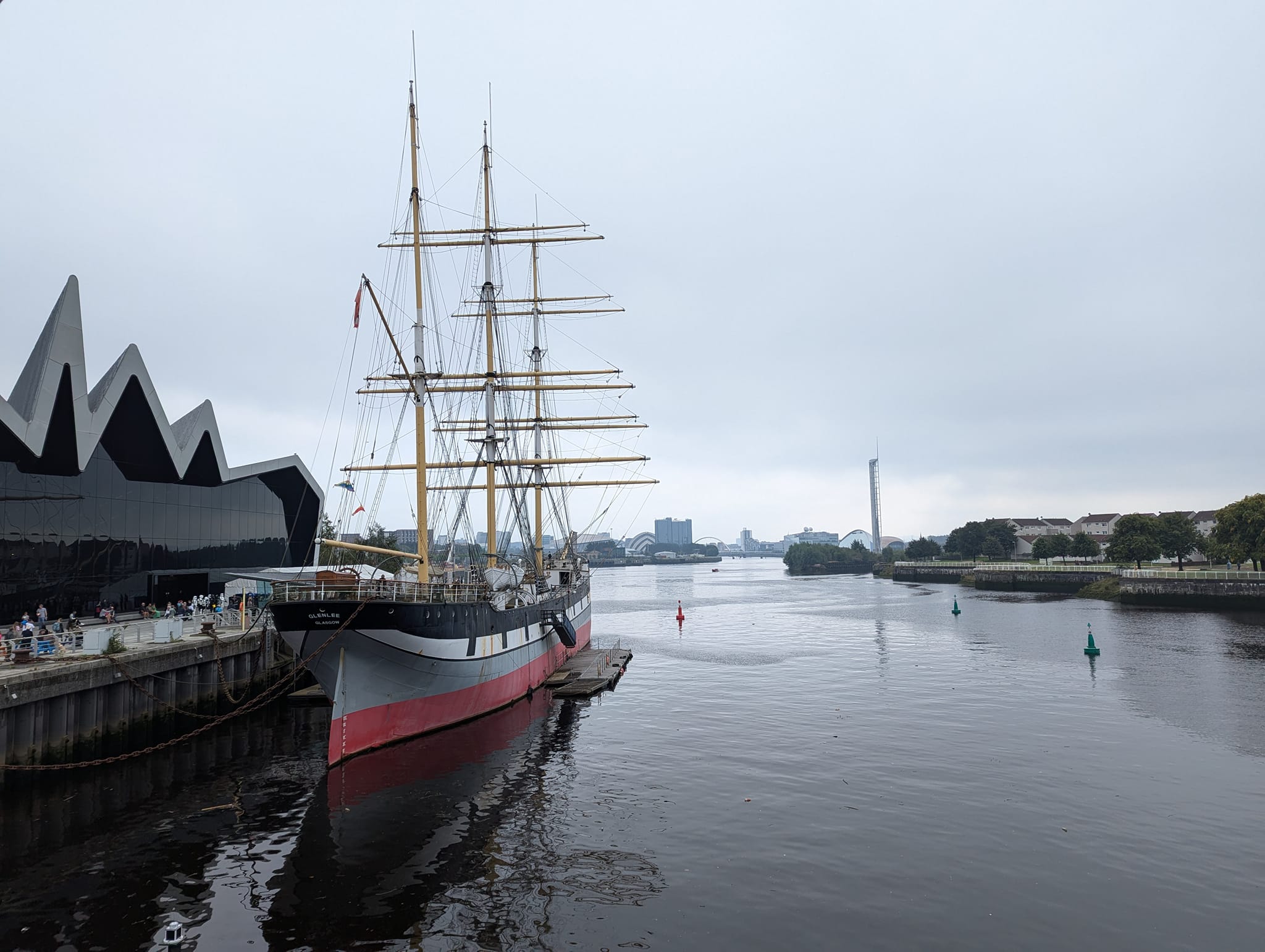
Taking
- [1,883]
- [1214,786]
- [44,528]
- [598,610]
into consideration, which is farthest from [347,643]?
[598,610]

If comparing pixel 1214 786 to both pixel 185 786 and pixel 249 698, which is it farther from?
pixel 249 698

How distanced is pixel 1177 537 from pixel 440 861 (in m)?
115

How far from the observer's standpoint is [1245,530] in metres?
76.3

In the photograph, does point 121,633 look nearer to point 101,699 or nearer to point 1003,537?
point 101,699

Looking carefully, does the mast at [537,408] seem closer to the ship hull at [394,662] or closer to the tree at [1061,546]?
the ship hull at [394,662]

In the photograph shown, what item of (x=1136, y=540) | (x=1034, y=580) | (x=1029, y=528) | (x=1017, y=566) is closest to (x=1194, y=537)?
(x=1136, y=540)

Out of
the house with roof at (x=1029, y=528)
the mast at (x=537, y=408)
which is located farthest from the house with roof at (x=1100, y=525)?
the mast at (x=537, y=408)

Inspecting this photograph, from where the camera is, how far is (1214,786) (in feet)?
66.5

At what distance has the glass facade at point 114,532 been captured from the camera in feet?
104

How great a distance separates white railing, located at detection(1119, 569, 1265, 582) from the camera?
72.3 meters

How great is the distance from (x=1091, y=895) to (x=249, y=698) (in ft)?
103

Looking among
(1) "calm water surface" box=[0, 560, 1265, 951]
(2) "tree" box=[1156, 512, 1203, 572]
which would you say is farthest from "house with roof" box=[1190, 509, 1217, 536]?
(1) "calm water surface" box=[0, 560, 1265, 951]

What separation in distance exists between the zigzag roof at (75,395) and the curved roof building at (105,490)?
0.06m

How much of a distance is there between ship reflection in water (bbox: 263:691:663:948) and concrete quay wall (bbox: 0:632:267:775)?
26.0ft
